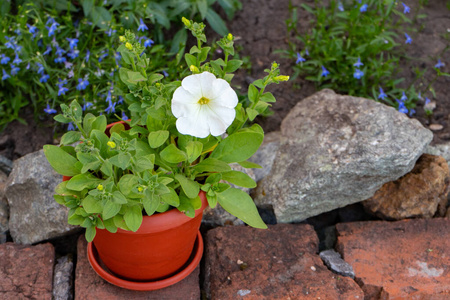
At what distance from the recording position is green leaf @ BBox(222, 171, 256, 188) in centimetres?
217

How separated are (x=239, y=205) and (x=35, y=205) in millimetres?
1070

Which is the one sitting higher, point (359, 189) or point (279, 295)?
point (359, 189)

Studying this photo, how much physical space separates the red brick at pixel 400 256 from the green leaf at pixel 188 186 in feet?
3.29

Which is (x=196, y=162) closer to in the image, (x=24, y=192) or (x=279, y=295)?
(x=279, y=295)

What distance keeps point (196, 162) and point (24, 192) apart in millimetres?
938

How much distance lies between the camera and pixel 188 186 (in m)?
2.02

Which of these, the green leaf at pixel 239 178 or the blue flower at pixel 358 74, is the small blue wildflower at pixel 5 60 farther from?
the blue flower at pixel 358 74

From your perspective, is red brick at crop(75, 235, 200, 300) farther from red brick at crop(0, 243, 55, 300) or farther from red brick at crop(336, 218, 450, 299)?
red brick at crop(336, 218, 450, 299)

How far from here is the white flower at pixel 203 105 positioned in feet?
5.74

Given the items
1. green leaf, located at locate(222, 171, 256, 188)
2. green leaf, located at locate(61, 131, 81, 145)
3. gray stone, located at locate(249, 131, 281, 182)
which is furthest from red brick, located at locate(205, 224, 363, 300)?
green leaf, located at locate(61, 131, 81, 145)

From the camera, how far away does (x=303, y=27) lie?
12.0 feet

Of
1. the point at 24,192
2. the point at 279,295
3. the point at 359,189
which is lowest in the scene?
the point at 24,192

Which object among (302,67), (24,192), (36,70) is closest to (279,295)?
(24,192)

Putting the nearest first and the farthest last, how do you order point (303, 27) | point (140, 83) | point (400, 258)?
point (140, 83)
point (400, 258)
point (303, 27)
